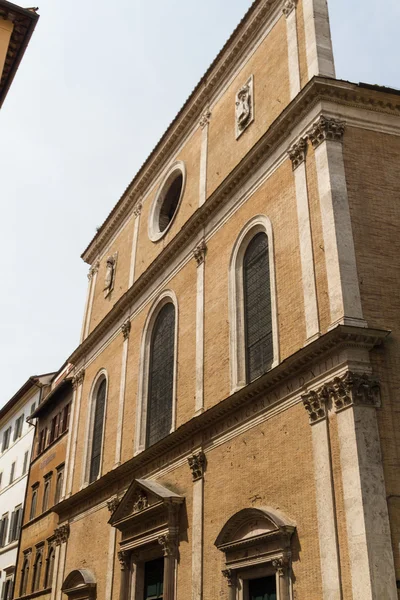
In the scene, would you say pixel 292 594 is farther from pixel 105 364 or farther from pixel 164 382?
pixel 105 364

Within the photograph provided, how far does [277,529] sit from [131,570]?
284 inches

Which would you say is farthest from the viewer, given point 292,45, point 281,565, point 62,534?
point 62,534

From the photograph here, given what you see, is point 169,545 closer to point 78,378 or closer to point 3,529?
point 78,378

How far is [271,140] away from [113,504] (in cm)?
1102

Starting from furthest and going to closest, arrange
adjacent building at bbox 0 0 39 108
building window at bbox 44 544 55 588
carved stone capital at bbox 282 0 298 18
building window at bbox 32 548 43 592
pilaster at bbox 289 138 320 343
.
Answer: building window at bbox 32 548 43 592 < building window at bbox 44 544 55 588 < carved stone capital at bbox 282 0 298 18 < adjacent building at bbox 0 0 39 108 < pilaster at bbox 289 138 320 343

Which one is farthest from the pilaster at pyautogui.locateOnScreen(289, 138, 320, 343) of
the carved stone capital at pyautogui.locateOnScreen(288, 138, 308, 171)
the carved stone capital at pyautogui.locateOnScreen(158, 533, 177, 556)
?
the carved stone capital at pyautogui.locateOnScreen(158, 533, 177, 556)

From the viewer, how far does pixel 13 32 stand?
1549 centimetres

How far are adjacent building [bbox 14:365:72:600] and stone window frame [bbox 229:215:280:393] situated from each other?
13602 millimetres

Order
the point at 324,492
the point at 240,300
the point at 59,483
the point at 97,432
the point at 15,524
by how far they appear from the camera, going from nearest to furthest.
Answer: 1. the point at 324,492
2. the point at 240,300
3. the point at 97,432
4. the point at 59,483
5. the point at 15,524

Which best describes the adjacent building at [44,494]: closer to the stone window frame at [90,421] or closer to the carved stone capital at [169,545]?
the stone window frame at [90,421]

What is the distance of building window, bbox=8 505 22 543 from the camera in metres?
32.8

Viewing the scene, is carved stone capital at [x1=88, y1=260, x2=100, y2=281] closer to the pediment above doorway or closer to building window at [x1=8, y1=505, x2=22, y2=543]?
the pediment above doorway

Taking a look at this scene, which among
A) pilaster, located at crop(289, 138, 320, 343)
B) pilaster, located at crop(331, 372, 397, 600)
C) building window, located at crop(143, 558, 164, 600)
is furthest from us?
building window, located at crop(143, 558, 164, 600)

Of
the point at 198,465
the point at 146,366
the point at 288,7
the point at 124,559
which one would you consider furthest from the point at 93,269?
the point at 198,465
